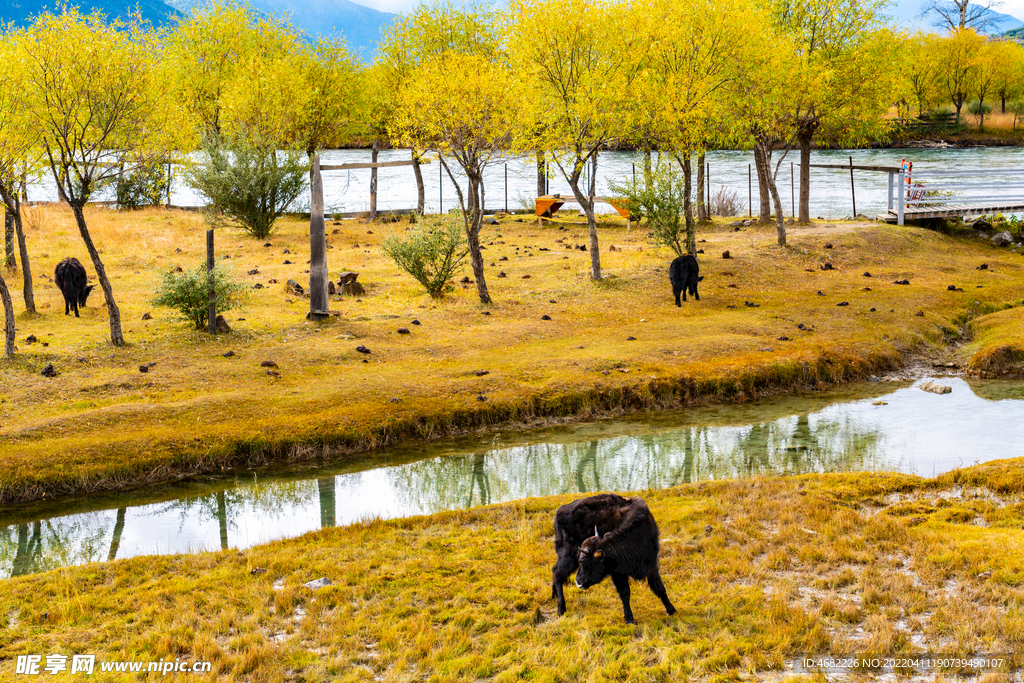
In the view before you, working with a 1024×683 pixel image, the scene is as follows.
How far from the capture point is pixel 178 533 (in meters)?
12.9

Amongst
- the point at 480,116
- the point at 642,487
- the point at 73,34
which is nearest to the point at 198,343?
the point at 73,34

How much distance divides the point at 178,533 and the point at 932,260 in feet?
98.8

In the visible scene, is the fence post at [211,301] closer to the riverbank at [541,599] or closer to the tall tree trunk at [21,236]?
the tall tree trunk at [21,236]

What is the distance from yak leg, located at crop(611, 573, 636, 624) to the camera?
25.5 ft

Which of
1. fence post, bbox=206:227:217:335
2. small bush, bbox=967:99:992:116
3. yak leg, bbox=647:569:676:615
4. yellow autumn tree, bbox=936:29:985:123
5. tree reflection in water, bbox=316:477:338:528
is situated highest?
yellow autumn tree, bbox=936:29:985:123

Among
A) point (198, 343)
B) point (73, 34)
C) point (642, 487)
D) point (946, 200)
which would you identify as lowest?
point (642, 487)

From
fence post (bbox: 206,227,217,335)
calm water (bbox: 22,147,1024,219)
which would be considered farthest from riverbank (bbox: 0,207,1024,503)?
calm water (bbox: 22,147,1024,219)

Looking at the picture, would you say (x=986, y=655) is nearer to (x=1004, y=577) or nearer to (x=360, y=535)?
(x=1004, y=577)

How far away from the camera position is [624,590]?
7.88 metres

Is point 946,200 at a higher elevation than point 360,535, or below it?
higher

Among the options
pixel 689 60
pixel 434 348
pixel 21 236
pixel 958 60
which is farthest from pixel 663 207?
→ pixel 958 60

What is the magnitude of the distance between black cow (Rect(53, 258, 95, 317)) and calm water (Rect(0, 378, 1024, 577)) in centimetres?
1113

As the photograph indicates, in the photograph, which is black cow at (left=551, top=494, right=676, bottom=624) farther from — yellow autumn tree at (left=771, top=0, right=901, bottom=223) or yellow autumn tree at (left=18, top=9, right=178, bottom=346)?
yellow autumn tree at (left=771, top=0, right=901, bottom=223)

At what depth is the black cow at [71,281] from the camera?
903 inches
